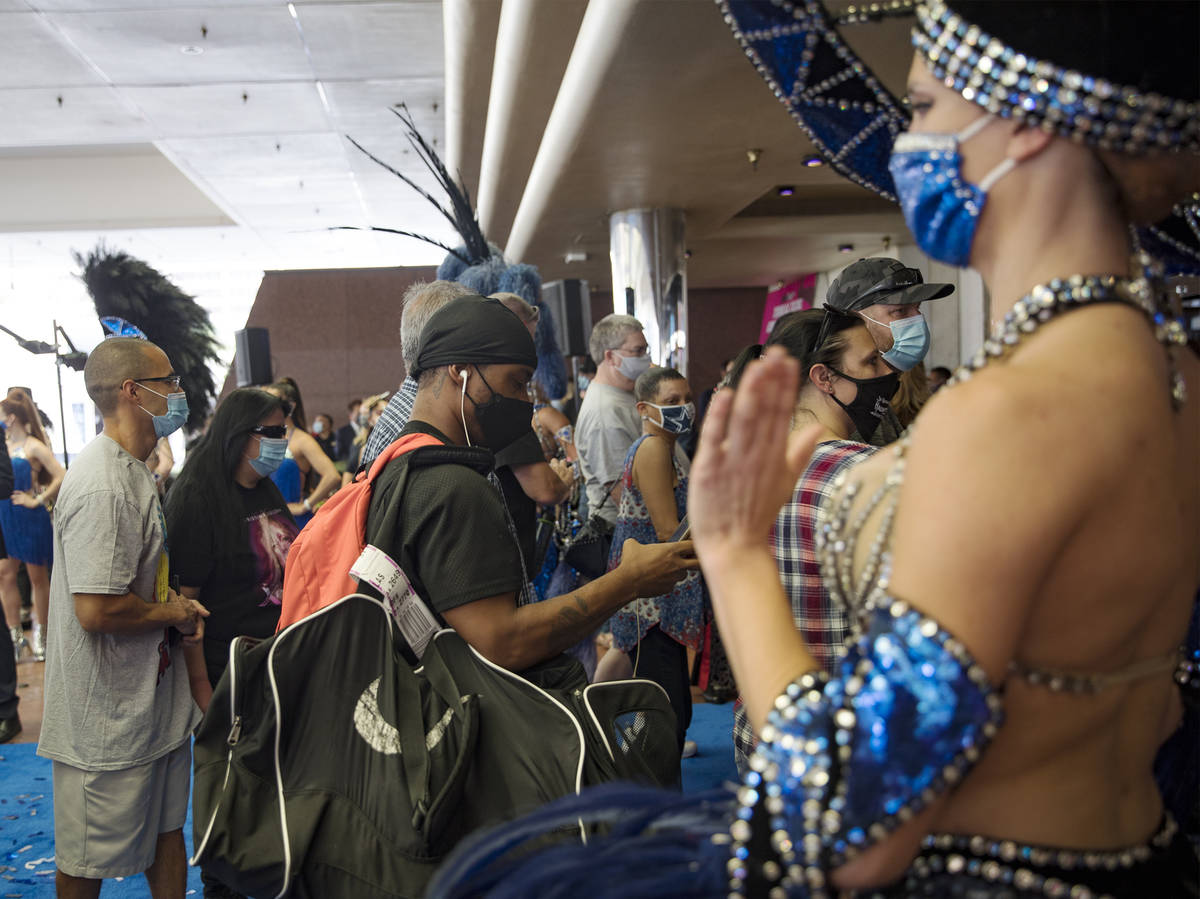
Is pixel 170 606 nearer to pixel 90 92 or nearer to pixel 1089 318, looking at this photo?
pixel 1089 318

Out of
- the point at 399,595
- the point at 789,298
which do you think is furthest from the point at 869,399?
the point at 789,298

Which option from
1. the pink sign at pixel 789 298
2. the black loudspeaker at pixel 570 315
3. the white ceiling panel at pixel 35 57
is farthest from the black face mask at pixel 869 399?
the pink sign at pixel 789 298

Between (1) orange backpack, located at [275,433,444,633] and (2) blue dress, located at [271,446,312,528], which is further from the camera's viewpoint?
(2) blue dress, located at [271,446,312,528]

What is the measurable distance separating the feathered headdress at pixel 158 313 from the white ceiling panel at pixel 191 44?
2.60 meters

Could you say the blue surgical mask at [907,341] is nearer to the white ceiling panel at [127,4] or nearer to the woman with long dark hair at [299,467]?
the woman with long dark hair at [299,467]

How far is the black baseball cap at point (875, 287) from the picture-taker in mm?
2422

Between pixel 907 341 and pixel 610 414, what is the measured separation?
79.4 inches

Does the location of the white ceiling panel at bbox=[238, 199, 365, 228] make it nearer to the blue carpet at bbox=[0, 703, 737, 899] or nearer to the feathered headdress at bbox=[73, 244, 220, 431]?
the feathered headdress at bbox=[73, 244, 220, 431]

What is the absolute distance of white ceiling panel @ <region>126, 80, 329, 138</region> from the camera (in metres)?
7.82

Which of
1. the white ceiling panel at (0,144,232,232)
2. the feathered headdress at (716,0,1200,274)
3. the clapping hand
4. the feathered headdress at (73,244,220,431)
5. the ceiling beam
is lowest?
the clapping hand

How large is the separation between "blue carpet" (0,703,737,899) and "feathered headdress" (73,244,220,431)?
170 cm

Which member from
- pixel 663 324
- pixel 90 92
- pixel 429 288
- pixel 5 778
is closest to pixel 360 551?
pixel 429 288

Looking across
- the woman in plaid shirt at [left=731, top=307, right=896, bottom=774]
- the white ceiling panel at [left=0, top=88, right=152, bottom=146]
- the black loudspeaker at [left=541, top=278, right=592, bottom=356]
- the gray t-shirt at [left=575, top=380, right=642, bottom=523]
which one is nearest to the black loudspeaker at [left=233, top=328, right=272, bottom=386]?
the black loudspeaker at [left=541, top=278, right=592, bottom=356]

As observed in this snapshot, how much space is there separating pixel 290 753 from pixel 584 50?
13.2 ft
